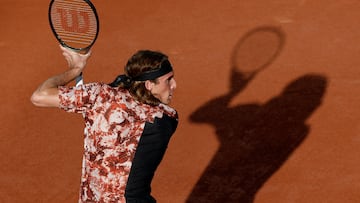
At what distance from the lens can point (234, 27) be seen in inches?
389

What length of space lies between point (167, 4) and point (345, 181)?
5.17 m

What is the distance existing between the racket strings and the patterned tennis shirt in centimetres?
141

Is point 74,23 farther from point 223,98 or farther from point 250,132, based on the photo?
point 223,98

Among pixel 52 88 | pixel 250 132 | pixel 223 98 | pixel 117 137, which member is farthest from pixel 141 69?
pixel 223 98

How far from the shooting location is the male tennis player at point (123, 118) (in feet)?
12.8

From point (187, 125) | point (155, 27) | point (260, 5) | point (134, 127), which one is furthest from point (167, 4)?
point (134, 127)

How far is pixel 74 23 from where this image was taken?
604 cm

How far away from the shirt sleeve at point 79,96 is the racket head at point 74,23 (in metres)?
1.37

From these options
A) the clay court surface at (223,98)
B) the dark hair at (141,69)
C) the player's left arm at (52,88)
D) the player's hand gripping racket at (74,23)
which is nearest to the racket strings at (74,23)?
the player's hand gripping racket at (74,23)

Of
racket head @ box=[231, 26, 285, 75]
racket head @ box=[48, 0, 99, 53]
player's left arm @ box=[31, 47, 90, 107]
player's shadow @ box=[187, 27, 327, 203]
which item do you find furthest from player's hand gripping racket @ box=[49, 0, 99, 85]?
racket head @ box=[231, 26, 285, 75]

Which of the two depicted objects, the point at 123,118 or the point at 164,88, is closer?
the point at 123,118

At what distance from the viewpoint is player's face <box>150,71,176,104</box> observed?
3.99m

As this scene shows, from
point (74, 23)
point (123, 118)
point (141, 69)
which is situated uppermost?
point (141, 69)

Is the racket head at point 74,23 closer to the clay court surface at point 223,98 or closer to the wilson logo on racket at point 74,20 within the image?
the wilson logo on racket at point 74,20
